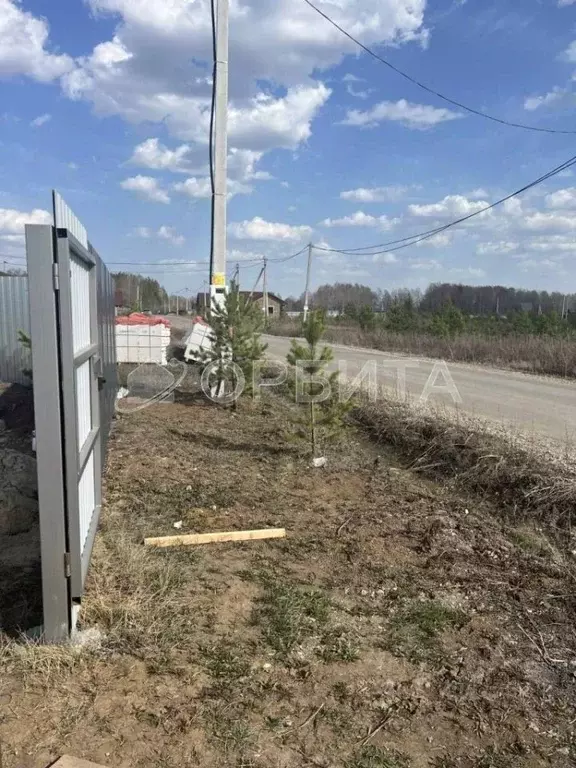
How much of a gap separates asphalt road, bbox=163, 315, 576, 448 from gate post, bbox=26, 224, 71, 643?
638 cm

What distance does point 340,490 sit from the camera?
5.88 meters

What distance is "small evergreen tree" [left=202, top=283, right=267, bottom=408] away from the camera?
1069 cm

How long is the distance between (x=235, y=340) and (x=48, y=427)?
8.08 m

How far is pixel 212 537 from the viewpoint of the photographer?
4441mm

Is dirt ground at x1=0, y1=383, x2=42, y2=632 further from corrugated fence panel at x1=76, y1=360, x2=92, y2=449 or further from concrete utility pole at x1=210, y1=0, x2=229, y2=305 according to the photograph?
concrete utility pole at x1=210, y1=0, x2=229, y2=305

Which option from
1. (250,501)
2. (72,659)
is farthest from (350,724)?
(250,501)

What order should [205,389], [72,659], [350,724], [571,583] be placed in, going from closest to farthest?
1. [350,724]
2. [72,659]
3. [571,583]
4. [205,389]

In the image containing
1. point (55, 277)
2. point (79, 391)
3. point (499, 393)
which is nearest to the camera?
point (55, 277)

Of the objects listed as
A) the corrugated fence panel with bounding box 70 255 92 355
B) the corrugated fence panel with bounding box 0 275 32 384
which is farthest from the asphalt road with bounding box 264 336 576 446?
the corrugated fence panel with bounding box 0 275 32 384

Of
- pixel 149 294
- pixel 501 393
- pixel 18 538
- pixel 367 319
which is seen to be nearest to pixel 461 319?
pixel 367 319

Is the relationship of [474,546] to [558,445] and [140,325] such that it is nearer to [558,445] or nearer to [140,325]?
[558,445]

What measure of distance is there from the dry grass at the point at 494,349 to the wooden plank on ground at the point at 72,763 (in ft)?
36.5

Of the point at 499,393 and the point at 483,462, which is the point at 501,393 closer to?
the point at 499,393

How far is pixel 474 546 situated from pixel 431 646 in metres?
1.55
